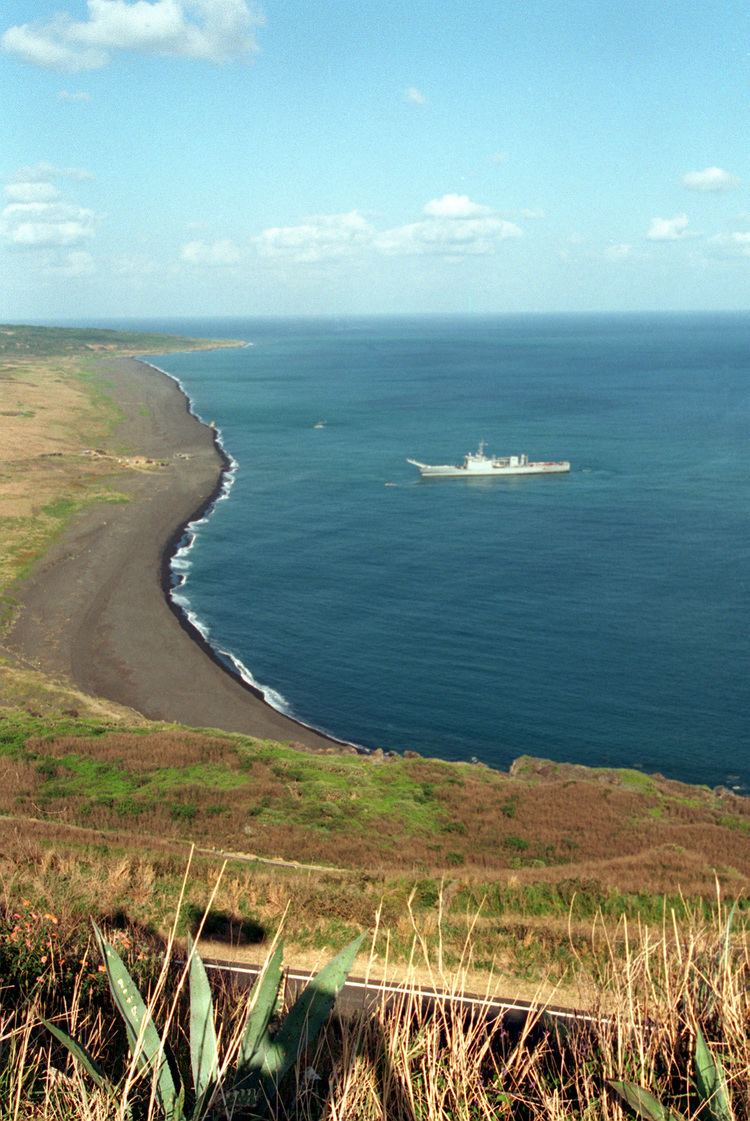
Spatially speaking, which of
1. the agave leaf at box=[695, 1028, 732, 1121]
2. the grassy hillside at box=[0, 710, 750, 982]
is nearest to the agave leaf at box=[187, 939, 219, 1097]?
the agave leaf at box=[695, 1028, 732, 1121]

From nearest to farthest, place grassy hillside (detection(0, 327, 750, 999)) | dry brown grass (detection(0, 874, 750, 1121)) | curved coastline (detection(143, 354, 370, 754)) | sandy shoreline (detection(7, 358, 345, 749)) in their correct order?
dry brown grass (detection(0, 874, 750, 1121)) < grassy hillside (detection(0, 327, 750, 999)) < sandy shoreline (detection(7, 358, 345, 749)) < curved coastline (detection(143, 354, 370, 754))

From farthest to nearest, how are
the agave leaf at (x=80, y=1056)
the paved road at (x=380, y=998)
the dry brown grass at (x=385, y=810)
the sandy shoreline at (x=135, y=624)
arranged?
the sandy shoreline at (x=135, y=624) → the dry brown grass at (x=385, y=810) → the paved road at (x=380, y=998) → the agave leaf at (x=80, y=1056)

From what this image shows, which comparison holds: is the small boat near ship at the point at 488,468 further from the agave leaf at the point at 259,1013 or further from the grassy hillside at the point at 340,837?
the agave leaf at the point at 259,1013

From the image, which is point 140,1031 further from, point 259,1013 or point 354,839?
point 354,839

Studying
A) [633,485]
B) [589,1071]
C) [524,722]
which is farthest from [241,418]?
[589,1071]

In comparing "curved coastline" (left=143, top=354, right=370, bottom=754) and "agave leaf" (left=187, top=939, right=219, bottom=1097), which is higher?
"agave leaf" (left=187, top=939, right=219, bottom=1097)

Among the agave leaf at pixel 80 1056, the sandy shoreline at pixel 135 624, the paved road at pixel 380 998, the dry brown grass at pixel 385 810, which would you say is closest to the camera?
the agave leaf at pixel 80 1056

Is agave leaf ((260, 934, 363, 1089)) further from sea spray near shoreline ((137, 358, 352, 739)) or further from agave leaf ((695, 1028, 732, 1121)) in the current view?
sea spray near shoreline ((137, 358, 352, 739))

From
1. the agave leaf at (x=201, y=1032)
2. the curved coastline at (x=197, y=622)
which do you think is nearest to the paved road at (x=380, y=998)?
the agave leaf at (x=201, y=1032)
